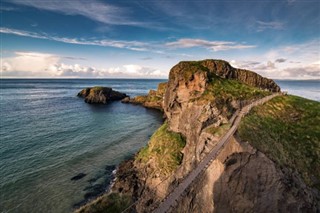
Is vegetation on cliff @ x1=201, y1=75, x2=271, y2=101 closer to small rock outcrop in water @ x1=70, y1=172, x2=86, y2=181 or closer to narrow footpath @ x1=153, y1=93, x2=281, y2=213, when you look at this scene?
narrow footpath @ x1=153, y1=93, x2=281, y2=213

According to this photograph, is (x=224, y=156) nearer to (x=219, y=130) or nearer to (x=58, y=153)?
(x=219, y=130)

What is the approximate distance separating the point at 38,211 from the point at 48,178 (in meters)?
7.55

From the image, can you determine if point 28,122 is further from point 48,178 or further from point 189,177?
point 189,177

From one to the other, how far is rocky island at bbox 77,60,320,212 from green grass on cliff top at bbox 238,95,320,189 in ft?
0.37

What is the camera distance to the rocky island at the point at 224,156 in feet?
61.0

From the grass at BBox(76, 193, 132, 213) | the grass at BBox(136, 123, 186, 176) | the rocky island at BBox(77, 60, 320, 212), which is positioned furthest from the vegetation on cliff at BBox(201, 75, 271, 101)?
the grass at BBox(76, 193, 132, 213)

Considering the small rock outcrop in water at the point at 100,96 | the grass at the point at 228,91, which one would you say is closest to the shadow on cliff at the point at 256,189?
the grass at the point at 228,91

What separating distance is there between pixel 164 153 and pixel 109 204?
11104 mm

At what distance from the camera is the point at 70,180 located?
33938mm

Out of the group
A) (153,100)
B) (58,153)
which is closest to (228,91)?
(58,153)

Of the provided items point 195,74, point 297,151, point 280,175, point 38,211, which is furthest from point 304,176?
point 38,211

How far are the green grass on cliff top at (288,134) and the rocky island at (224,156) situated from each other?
11 cm

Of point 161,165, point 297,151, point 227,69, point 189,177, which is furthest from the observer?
point 227,69

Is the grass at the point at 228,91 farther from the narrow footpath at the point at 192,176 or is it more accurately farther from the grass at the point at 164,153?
the grass at the point at 164,153
